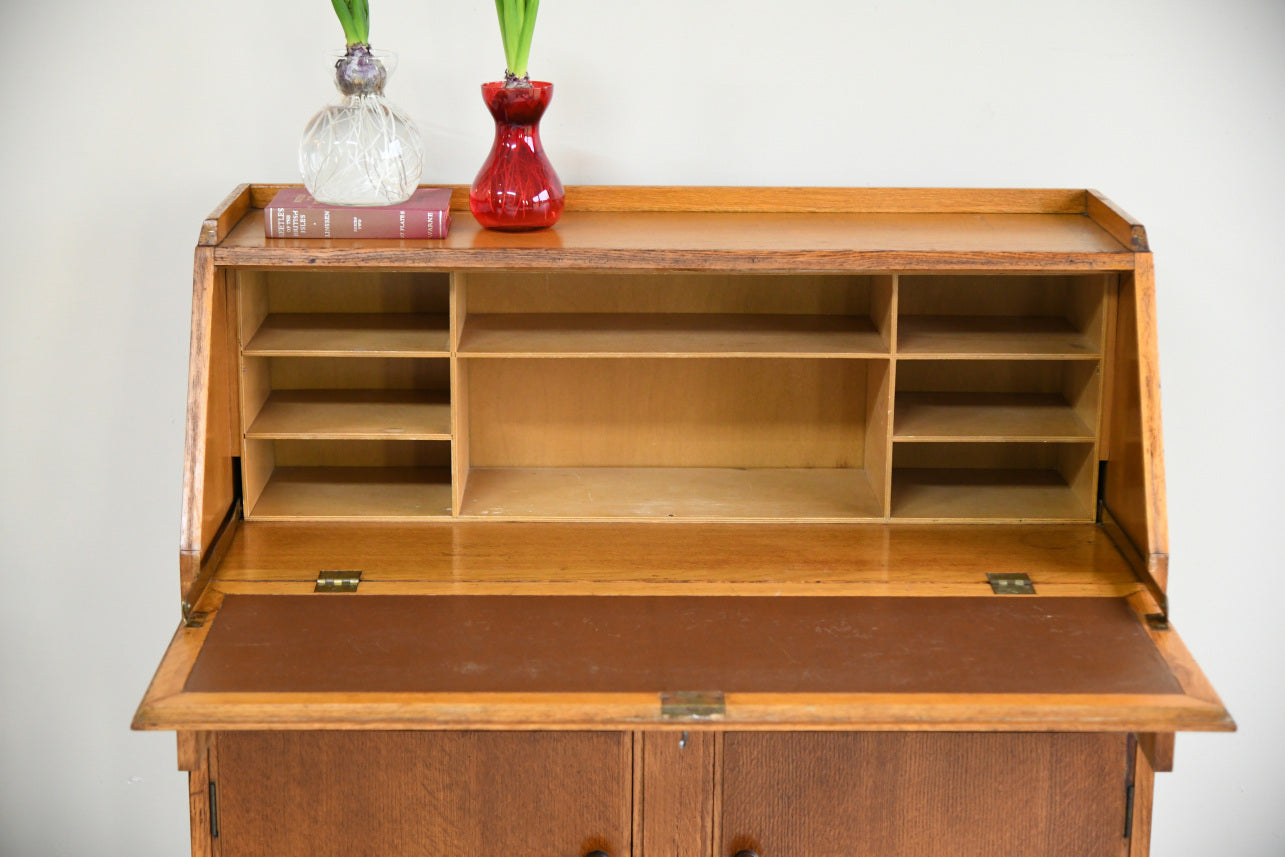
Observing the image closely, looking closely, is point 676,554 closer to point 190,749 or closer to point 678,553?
point 678,553

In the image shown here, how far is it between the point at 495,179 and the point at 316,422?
0.47 metres

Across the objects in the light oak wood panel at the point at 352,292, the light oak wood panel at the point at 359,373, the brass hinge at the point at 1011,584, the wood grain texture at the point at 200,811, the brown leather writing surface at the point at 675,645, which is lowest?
the wood grain texture at the point at 200,811

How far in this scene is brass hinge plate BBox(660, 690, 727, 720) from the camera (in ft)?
5.31

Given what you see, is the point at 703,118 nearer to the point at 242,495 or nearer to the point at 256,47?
the point at 256,47

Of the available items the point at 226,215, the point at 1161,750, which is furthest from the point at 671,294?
the point at 1161,750

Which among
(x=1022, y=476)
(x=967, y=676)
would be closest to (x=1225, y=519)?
(x=1022, y=476)

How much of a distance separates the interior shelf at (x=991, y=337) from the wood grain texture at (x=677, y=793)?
668mm

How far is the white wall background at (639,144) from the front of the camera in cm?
234

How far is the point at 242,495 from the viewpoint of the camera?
2.09 metres

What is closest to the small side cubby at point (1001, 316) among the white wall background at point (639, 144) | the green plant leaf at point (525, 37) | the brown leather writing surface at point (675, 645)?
the white wall background at point (639, 144)

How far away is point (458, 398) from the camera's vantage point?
6.70 feet

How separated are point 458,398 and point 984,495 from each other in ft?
2.85

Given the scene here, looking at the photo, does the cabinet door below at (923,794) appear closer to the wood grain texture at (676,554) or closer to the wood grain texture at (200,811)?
the wood grain texture at (676,554)

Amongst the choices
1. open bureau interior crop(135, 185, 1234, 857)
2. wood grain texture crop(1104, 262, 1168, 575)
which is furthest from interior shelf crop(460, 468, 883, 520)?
wood grain texture crop(1104, 262, 1168, 575)
